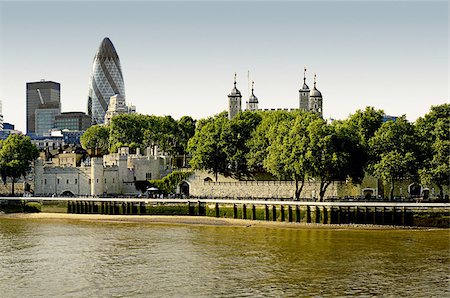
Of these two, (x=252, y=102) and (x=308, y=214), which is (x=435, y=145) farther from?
(x=252, y=102)

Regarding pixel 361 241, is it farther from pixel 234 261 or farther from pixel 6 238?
pixel 6 238

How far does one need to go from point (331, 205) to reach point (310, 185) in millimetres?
12288

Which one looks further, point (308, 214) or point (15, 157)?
point (15, 157)

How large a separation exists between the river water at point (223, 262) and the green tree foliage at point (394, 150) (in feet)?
36.4

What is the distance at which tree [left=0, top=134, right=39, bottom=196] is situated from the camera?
103188 millimetres

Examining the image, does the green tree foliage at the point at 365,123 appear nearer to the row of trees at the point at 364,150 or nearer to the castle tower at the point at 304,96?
the row of trees at the point at 364,150

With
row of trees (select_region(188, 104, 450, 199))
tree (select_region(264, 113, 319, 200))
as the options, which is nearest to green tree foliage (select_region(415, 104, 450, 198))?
row of trees (select_region(188, 104, 450, 199))

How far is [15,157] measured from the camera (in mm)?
104250

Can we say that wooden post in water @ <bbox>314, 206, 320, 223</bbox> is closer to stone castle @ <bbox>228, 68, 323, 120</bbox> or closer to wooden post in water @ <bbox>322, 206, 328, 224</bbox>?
wooden post in water @ <bbox>322, 206, 328, 224</bbox>

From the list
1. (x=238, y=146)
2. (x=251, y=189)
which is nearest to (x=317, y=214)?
(x=251, y=189)

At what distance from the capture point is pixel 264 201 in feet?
264

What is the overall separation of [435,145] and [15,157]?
5635 cm

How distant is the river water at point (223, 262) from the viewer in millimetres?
42625

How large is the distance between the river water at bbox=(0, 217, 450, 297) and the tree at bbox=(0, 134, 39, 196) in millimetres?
32038
